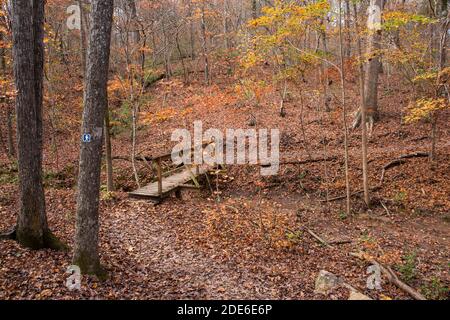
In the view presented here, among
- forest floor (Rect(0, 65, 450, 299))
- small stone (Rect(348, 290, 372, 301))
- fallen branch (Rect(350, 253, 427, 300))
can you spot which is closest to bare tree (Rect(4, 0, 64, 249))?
forest floor (Rect(0, 65, 450, 299))

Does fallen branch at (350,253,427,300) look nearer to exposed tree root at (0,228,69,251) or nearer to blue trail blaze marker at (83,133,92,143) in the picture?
blue trail blaze marker at (83,133,92,143)

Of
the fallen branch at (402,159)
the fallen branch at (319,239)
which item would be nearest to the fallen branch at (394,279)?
the fallen branch at (319,239)

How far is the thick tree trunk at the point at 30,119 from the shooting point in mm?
5688

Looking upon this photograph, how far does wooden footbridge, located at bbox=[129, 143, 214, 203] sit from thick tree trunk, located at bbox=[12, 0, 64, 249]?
14.2ft

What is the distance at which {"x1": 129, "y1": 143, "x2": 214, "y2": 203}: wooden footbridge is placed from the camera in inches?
415

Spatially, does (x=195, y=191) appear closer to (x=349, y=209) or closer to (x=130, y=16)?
(x=349, y=209)

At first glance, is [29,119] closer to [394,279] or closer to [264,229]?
[264,229]

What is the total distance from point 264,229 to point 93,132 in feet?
17.1

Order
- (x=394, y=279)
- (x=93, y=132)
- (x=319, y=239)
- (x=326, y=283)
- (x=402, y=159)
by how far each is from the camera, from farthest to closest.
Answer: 1. (x=402, y=159)
2. (x=319, y=239)
3. (x=394, y=279)
4. (x=326, y=283)
5. (x=93, y=132)

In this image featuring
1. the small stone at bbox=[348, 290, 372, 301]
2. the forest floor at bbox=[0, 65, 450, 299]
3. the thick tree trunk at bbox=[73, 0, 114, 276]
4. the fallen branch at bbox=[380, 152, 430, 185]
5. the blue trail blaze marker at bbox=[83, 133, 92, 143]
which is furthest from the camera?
the fallen branch at bbox=[380, 152, 430, 185]

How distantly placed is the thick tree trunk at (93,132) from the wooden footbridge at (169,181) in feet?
16.1

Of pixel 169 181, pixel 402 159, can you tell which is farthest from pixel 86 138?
pixel 402 159

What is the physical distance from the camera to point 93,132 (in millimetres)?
5164

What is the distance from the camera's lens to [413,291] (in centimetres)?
602
